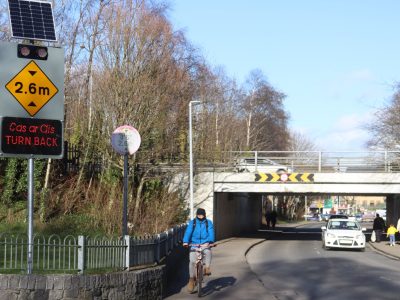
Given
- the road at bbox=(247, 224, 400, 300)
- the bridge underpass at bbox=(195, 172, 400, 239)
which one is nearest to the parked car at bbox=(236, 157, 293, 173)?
the bridge underpass at bbox=(195, 172, 400, 239)

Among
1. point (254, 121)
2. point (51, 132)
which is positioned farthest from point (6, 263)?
point (254, 121)

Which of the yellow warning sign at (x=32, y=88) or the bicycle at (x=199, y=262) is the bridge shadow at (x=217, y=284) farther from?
the yellow warning sign at (x=32, y=88)

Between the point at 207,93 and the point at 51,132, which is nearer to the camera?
the point at 51,132

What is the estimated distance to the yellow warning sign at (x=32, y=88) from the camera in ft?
36.2

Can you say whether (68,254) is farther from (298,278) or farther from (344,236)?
(344,236)

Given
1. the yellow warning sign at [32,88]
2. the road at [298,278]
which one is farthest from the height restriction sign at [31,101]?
the road at [298,278]

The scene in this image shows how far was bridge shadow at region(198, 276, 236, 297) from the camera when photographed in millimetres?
14730

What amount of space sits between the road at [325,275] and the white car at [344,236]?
1787 mm

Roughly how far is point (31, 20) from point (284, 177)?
26.1 metres

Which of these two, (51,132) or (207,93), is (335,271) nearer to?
(51,132)

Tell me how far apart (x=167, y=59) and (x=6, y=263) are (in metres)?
18.8

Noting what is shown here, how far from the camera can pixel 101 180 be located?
90.4 ft

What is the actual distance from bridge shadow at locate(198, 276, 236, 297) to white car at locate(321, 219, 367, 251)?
1437 centimetres

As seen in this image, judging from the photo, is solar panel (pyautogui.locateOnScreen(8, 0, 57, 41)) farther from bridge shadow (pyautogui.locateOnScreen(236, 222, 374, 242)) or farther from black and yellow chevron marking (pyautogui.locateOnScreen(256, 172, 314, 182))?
bridge shadow (pyautogui.locateOnScreen(236, 222, 374, 242))
